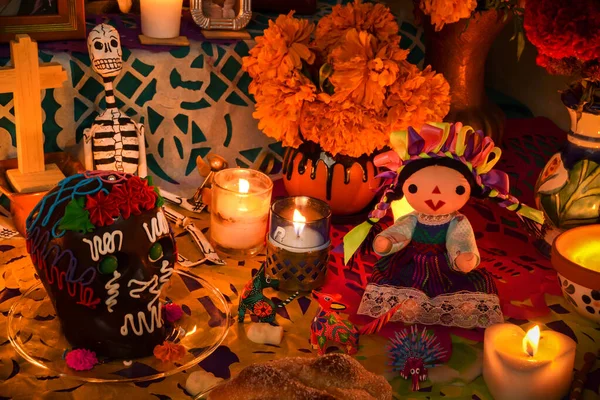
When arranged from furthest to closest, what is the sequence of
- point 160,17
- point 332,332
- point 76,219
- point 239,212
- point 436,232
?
point 160,17
point 239,212
point 436,232
point 332,332
point 76,219

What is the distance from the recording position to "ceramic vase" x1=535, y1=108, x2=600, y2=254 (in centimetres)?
114

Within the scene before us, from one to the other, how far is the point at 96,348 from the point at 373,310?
348 mm

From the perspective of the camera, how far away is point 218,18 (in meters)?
1.35

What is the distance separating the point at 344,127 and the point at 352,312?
272 millimetres

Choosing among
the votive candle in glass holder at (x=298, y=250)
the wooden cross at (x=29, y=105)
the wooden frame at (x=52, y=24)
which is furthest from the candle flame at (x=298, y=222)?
the wooden frame at (x=52, y=24)

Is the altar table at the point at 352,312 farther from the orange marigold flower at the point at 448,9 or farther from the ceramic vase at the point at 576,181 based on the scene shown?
the orange marigold flower at the point at 448,9

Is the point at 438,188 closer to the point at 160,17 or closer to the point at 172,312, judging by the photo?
the point at 172,312

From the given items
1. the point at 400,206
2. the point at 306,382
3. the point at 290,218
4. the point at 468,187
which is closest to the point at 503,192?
the point at 468,187

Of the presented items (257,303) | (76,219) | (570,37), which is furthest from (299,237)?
(570,37)

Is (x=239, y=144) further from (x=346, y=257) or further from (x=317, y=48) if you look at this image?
(x=346, y=257)

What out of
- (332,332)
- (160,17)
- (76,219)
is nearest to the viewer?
(76,219)

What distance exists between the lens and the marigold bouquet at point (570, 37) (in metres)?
1.01

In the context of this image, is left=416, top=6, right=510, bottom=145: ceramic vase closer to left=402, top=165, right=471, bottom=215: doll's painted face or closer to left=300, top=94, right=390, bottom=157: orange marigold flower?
left=300, top=94, right=390, bottom=157: orange marigold flower

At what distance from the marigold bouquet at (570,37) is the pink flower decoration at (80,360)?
2.25 ft
